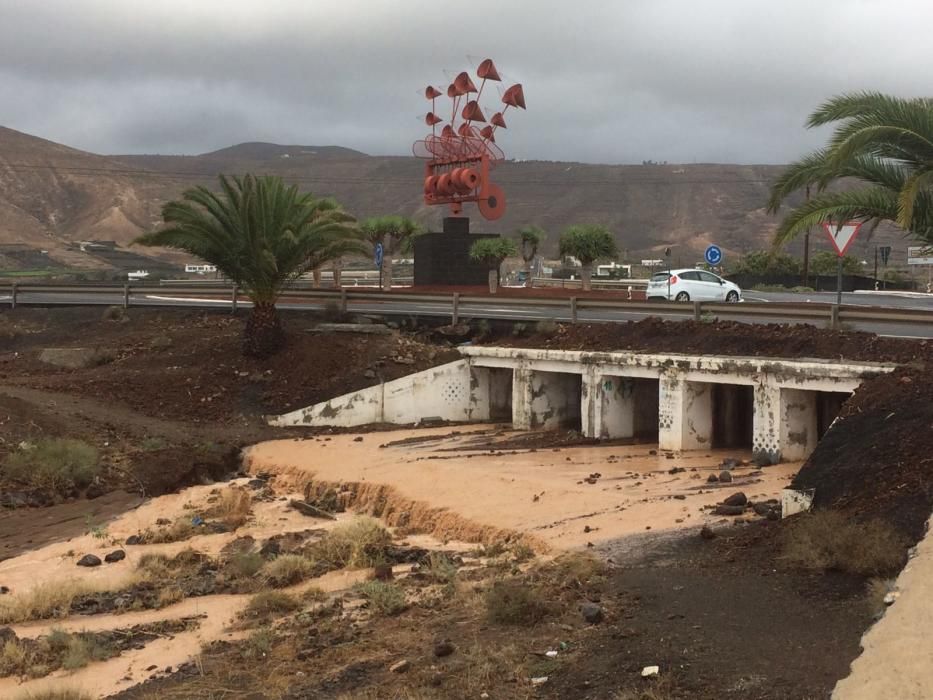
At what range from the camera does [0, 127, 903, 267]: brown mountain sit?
120062 mm

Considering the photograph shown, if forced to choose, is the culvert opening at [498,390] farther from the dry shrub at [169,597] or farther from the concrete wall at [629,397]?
the dry shrub at [169,597]

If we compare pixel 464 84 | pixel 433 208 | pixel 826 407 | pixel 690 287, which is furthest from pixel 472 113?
pixel 433 208

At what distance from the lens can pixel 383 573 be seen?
40.4 ft

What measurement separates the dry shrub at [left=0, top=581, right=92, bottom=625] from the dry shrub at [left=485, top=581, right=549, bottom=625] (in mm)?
5336

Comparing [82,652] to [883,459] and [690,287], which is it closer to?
[883,459]

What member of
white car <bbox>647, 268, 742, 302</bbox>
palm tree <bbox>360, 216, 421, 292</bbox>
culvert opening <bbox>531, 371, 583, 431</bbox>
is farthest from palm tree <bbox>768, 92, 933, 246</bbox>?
palm tree <bbox>360, 216, 421, 292</bbox>

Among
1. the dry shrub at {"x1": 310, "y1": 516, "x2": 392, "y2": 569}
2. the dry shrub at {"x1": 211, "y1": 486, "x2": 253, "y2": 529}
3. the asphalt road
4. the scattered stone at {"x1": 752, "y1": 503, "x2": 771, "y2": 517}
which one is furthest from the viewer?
the asphalt road

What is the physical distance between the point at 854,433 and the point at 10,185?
127 metres

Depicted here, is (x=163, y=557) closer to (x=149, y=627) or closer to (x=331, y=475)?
(x=149, y=627)

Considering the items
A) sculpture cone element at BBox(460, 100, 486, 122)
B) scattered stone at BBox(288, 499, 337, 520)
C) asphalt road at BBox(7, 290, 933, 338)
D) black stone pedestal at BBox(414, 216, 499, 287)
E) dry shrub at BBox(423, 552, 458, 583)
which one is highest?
sculpture cone element at BBox(460, 100, 486, 122)

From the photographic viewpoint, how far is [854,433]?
1233 centimetres

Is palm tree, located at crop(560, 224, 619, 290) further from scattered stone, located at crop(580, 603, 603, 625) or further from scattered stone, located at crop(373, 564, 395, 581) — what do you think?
scattered stone, located at crop(580, 603, 603, 625)

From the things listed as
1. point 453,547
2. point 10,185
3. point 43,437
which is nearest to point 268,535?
point 453,547

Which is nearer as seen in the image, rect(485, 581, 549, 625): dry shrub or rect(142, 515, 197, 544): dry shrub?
rect(485, 581, 549, 625): dry shrub
